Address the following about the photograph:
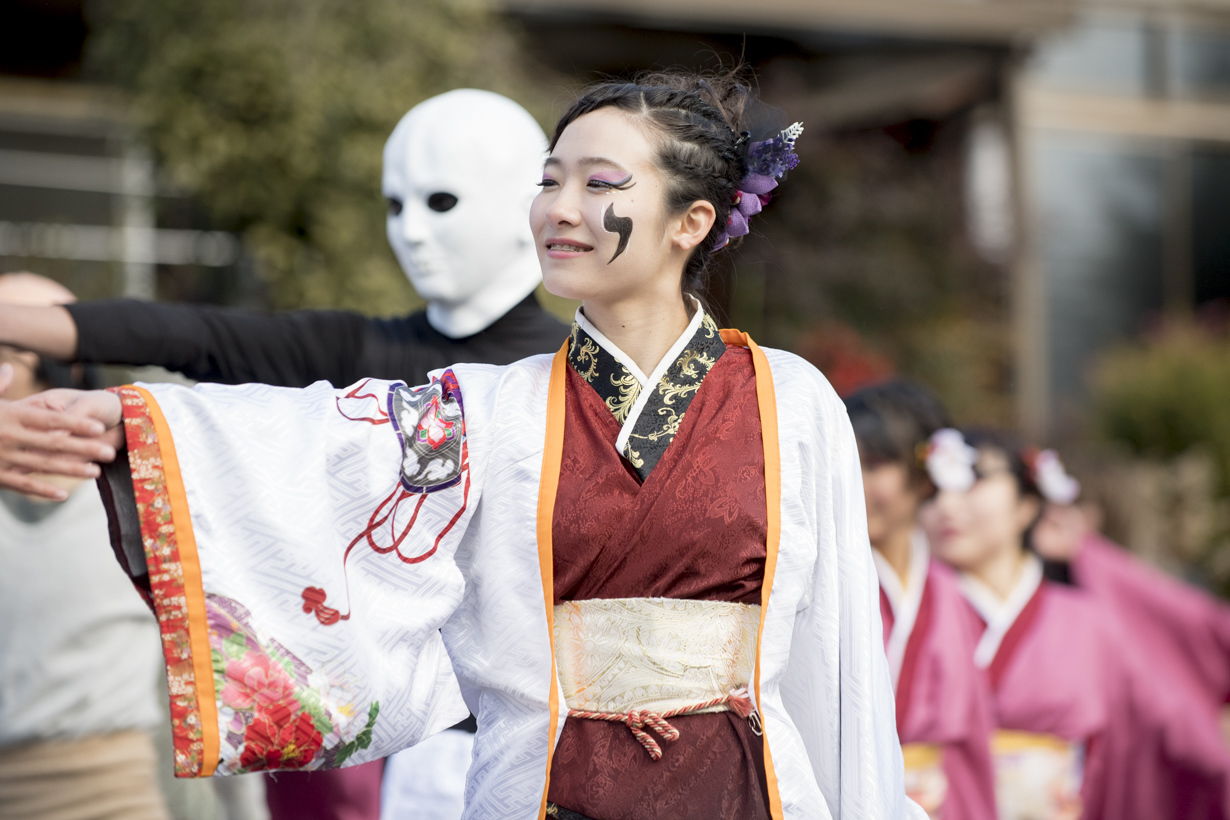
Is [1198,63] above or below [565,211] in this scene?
above

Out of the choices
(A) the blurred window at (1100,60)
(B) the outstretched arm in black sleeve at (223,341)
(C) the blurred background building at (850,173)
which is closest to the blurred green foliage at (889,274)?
(C) the blurred background building at (850,173)


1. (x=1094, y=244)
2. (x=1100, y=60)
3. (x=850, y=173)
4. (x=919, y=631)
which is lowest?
(x=919, y=631)

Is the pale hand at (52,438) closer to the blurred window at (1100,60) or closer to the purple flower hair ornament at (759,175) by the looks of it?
the purple flower hair ornament at (759,175)

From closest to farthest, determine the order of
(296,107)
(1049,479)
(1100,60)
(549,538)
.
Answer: (549,538) < (1049,479) < (296,107) < (1100,60)

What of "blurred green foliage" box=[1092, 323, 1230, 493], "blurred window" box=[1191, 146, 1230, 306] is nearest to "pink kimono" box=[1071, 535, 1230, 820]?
"blurred green foliage" box=[1092, 323, 1230, 493]

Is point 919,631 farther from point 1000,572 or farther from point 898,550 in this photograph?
point 1000,572

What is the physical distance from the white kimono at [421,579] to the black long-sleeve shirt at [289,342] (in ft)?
1.49

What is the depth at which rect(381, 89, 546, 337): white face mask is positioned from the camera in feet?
7.68

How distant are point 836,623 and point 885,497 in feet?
Result: 4.97

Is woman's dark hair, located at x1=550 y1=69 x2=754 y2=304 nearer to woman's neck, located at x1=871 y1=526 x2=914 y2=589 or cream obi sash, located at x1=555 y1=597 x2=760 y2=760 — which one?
cream obi sash, located at x1=555 y1=597 x2=760 y2=760

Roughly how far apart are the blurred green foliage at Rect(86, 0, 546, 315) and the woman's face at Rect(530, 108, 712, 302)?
373 cm

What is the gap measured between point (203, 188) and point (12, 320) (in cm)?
386

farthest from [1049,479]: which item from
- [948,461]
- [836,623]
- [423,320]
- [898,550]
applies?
[836,623]

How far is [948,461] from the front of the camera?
10.8 ft
